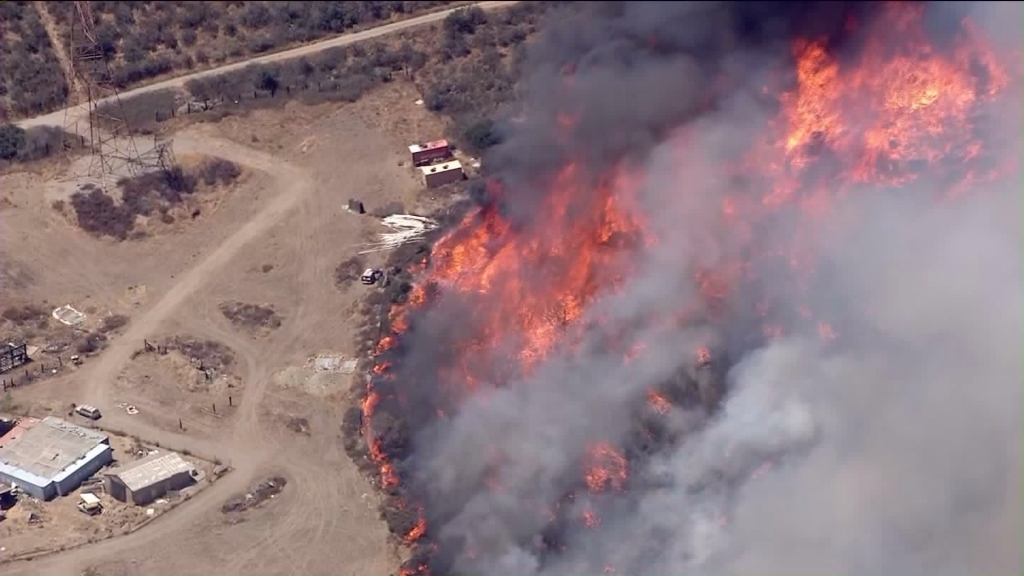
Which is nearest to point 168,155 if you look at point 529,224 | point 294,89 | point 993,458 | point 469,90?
point 294,89

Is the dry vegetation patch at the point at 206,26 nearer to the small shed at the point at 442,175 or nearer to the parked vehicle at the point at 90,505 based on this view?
the small shed at the point at 442,175

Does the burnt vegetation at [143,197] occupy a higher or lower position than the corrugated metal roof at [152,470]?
higher

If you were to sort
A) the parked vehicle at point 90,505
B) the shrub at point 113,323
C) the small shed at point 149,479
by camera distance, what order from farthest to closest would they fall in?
the shrub at point 113,323
the small shed at point 149,479
the parked vehicle at point 90,505

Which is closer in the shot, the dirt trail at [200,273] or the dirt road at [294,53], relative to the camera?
the dirt trail at [200,273]

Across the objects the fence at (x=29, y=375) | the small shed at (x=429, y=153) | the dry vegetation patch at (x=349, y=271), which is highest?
the small shed at (x=429, y=153)

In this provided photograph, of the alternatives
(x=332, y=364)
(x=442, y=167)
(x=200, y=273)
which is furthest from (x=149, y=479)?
(x=442, y=167)

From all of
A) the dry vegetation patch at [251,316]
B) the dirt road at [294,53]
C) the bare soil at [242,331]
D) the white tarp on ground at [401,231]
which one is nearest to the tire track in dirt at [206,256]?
the bare soil at [242,331]

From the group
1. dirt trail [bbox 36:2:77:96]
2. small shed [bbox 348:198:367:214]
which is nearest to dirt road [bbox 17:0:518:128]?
dirt trail [bbox 36:2:77:96]

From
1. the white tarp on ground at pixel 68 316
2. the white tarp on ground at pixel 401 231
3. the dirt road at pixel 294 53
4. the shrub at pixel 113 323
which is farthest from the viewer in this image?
the dirt road at pixel 294 53
